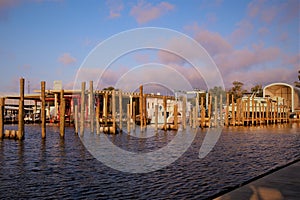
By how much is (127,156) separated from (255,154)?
6209 millimetres

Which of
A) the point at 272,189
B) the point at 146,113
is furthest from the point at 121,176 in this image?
the point at 146,113

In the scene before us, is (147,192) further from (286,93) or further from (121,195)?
(286,93)

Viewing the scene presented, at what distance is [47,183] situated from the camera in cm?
1080

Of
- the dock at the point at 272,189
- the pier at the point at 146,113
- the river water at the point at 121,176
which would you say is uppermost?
the pier at the point at 146,113

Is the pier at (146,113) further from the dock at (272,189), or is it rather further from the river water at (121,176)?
the dock at (272,189)

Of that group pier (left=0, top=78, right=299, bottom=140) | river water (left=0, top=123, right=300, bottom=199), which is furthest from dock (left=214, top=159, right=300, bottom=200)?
pier (left=0, top=78, right=299, bottom=140)

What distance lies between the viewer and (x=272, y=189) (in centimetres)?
818

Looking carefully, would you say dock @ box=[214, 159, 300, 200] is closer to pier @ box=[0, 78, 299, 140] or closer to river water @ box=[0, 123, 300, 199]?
river water @ box=[0, 123, 300, 199]

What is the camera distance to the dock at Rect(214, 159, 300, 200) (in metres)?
7.52

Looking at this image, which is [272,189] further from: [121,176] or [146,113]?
[146,113]

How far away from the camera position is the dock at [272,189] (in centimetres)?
752

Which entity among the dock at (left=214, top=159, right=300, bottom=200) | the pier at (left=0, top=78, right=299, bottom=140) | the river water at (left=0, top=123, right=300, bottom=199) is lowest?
the river water at (left=0, top=123, right=300, bottom=199)

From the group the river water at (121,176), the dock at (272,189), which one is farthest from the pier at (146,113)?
the dock at (272,189)

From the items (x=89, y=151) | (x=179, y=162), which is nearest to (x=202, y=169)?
(x=179, y=162)
